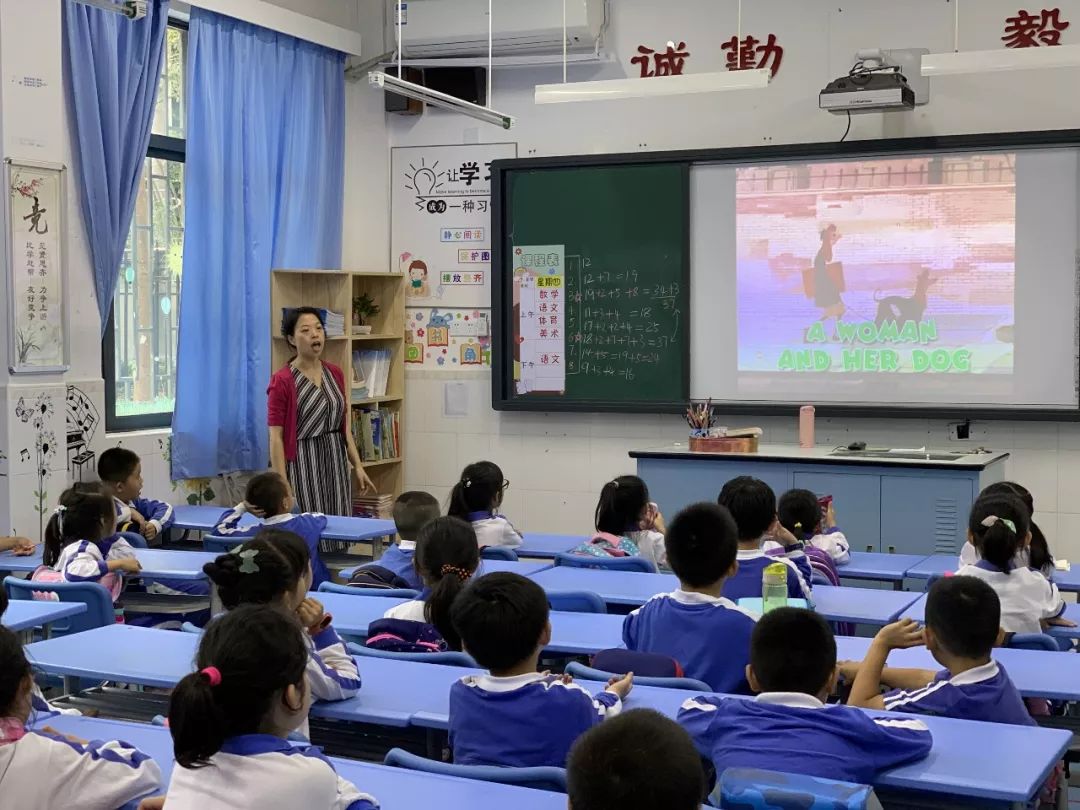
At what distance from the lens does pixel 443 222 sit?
791cm

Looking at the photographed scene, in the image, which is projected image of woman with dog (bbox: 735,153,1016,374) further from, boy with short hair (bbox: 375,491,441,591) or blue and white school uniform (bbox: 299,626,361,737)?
blue and white school uniform (bbox: 299,626,361,737)

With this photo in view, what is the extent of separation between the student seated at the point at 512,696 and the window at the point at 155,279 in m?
4.41

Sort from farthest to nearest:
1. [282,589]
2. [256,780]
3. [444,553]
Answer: [444,553] < [282,589] < [256,780]

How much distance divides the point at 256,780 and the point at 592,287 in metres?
5.63

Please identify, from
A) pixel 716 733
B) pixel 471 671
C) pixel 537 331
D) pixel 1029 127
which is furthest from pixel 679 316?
pixel 716 733

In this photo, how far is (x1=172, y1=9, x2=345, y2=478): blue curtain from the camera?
672 cm

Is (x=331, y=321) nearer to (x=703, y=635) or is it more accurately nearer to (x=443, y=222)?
(x=443, y=222)

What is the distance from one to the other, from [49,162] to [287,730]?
13.8 ft

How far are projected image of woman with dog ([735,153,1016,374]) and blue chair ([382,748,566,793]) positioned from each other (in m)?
4.87

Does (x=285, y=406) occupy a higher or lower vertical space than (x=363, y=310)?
lower

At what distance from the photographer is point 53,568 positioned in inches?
173

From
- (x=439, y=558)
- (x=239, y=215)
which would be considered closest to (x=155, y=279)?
(x=239, y=215)

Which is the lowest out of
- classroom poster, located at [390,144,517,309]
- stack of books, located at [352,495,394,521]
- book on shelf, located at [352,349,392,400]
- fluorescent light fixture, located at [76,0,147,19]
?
stack of books, located at [352,495,394,521]

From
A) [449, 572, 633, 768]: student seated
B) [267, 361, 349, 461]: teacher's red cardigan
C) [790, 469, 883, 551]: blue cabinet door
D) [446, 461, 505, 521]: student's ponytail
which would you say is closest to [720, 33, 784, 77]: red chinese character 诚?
[790, 469, 883, 551]: blue cabinet door
